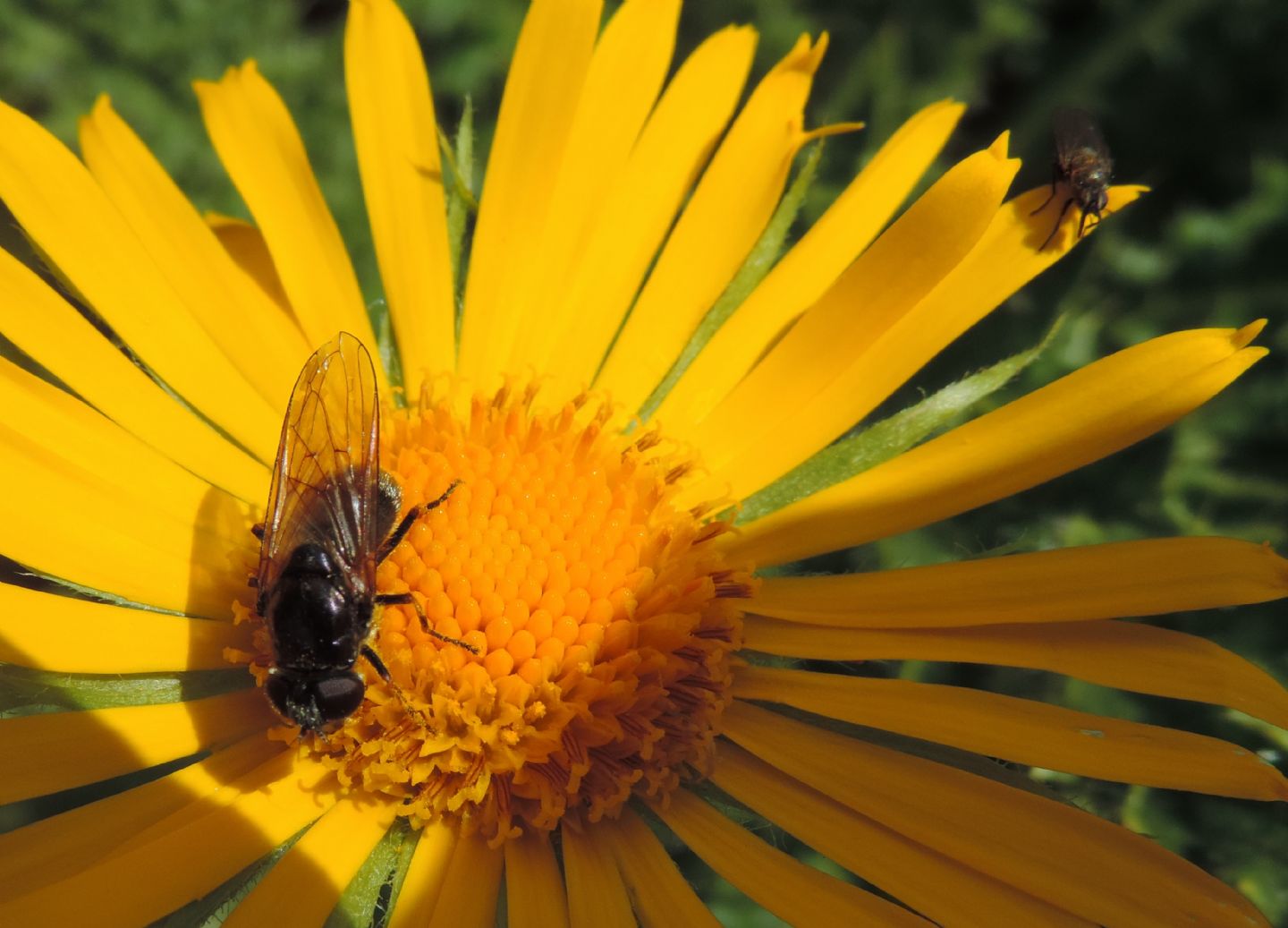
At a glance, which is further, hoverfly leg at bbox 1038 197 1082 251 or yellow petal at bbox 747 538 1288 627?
hoverfly leg at bbox 1038 197 1082 251

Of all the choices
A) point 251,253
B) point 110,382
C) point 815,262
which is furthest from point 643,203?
point 110,382

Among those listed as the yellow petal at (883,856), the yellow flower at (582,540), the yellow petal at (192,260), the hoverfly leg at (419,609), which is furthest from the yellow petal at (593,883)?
the yellow petal at (192,260)

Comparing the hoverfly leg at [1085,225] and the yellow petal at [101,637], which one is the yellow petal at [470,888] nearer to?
the yellow petal at [101,637]

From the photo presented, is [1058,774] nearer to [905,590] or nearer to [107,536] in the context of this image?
[905,590]

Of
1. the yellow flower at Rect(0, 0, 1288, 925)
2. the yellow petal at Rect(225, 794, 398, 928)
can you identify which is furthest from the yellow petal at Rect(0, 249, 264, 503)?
the yellow petal at Rect(225, 794, 398, 928)

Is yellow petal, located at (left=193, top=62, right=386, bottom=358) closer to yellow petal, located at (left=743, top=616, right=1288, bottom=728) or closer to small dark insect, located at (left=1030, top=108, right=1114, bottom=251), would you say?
yellow petal, located at (left=743, top=616, right=1288, bottom=728)

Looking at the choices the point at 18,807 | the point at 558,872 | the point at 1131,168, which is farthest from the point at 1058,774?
the point at 18,807

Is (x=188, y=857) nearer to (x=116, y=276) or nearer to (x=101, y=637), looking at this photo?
(x=101, y=637)

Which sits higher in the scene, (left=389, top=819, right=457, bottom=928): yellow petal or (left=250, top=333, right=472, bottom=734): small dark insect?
(left=250, top=333, right=472, bottom=734): small dark insect
